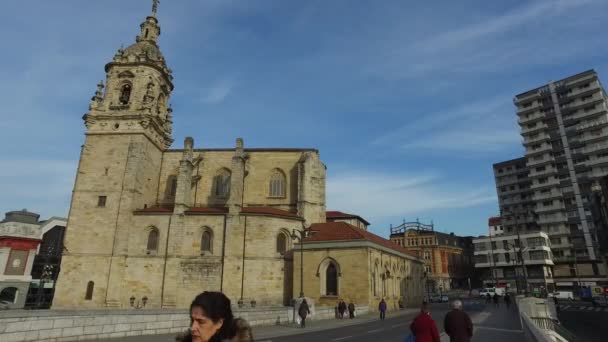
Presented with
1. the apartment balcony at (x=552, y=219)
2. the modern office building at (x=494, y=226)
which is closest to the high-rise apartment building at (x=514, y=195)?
the apartment balcony at (x=552, y=219)

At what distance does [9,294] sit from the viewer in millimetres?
39625

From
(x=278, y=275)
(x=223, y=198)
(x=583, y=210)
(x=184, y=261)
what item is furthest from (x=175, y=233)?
(x=583, y=210)

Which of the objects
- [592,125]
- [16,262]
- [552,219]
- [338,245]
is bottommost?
[16,262]

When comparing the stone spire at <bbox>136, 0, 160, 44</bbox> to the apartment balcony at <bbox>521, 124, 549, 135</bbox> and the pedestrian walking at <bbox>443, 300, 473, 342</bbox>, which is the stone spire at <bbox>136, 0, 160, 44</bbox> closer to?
the pedestrian walking at <bbox>443, 300, 473, 342</bbox>

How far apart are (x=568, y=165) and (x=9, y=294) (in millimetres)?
86035

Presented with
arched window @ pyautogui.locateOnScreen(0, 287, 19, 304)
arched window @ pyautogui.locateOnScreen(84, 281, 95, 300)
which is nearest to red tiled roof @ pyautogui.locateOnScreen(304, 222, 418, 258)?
arched window @ pyautogui.locateOnScreen(84, 281, 95, 300)

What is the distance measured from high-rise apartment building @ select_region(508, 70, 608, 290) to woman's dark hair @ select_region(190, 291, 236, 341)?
7048cm

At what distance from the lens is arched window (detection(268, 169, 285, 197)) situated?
38775mm

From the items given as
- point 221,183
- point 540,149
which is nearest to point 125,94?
point 221,183

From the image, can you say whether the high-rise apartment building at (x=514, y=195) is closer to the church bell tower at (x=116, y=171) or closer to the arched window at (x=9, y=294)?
the church bell tower at (x=116, y=171)

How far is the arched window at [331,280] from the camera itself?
29.9 metres

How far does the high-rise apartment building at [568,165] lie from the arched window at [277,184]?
4496 centimetres

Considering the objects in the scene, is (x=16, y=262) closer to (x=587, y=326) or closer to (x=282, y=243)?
(x=282, y=243)

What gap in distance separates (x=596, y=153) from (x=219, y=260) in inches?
2694
